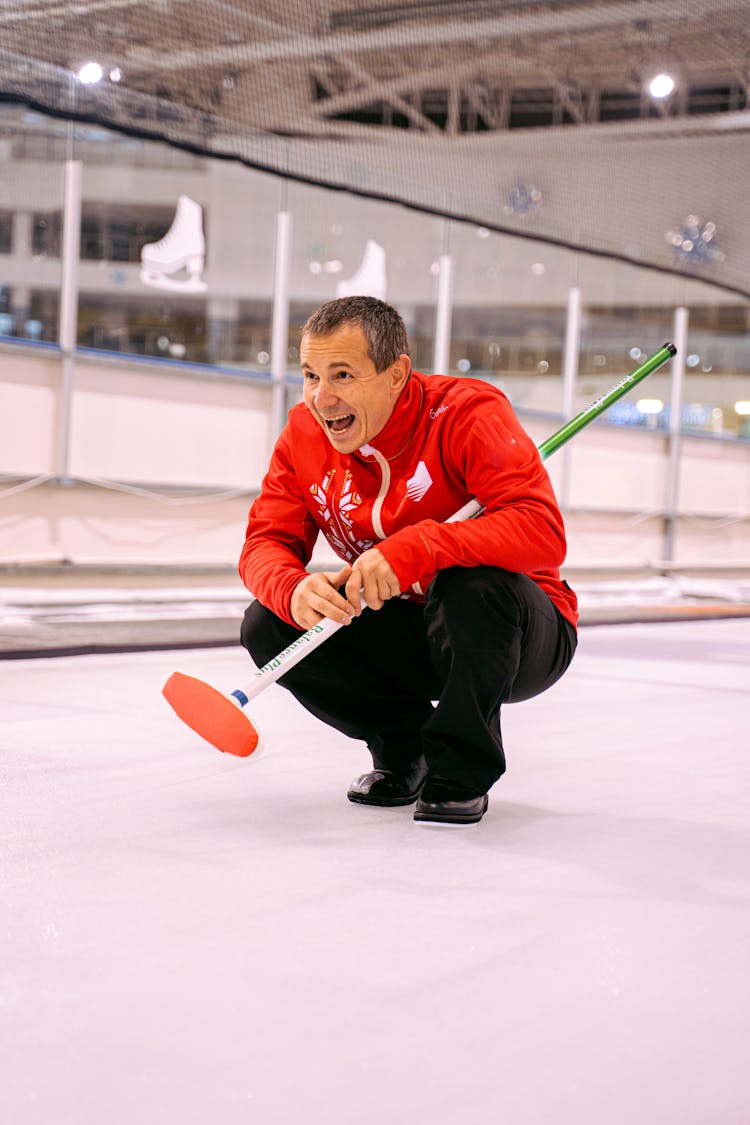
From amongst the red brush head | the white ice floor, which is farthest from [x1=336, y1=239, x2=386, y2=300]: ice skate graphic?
the red brush head

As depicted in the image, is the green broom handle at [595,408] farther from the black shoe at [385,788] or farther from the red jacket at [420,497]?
the black shoe at [385,788]

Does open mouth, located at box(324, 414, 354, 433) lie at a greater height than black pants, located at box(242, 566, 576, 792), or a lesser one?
greater

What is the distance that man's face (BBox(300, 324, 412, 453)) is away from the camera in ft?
4.78

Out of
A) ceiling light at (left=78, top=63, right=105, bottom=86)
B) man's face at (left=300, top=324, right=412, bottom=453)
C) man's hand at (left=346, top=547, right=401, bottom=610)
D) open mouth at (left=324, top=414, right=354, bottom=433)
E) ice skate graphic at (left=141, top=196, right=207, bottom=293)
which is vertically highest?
ceiling light at (left=78, top=63, right=105, bottom=86)

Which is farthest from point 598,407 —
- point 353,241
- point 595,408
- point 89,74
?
point 353,241

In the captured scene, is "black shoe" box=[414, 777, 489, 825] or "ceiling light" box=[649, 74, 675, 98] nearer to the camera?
"black shoe" box=[414, 777, 489, 825]

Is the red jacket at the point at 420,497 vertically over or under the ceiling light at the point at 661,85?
under

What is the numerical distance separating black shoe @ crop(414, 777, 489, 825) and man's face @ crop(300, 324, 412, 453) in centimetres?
43

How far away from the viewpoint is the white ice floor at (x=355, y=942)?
76 cm

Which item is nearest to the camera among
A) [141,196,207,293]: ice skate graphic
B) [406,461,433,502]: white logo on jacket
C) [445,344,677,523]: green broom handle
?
[406,461,433,502]: white logo on jacket

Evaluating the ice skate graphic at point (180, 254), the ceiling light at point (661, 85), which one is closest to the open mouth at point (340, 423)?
the ice skate graphic at point (180, 254)

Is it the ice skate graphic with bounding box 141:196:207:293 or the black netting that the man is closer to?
the ice skate graphic with bounding box 141:196:207:293

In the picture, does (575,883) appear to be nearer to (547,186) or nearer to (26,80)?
(26,80)

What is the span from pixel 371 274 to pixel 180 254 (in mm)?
1169
